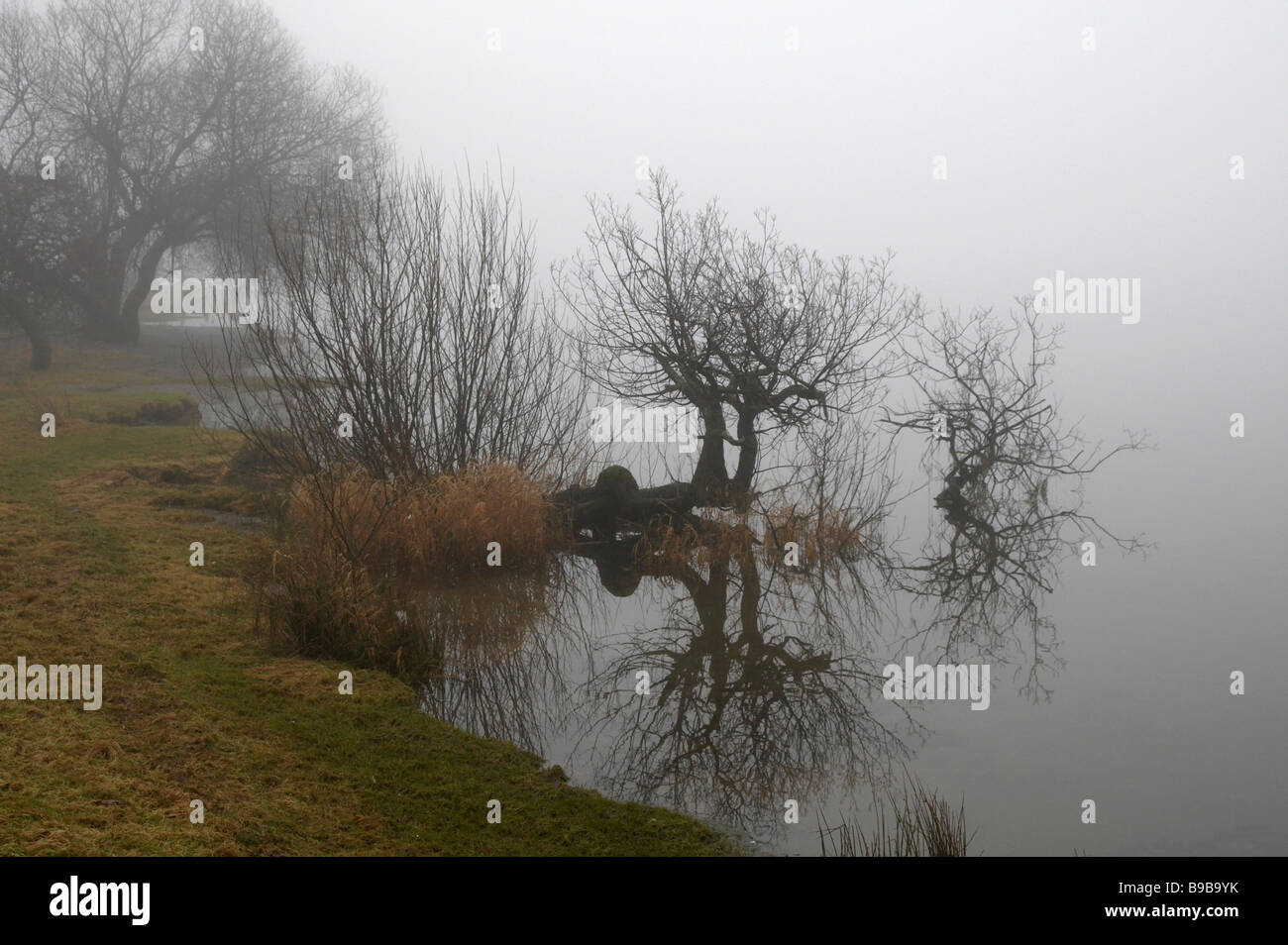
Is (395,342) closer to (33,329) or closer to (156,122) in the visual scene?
(33,329)

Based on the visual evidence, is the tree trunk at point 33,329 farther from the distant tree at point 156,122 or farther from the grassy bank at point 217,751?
the grassy bank at point 217,751

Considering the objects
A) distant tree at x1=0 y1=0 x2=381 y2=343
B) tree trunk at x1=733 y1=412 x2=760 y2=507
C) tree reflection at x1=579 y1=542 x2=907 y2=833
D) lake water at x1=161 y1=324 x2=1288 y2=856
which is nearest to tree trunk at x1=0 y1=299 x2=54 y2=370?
distant tree at x1=0 y1=0 x2=381 y2=343

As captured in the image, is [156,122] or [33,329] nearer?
[33,329]

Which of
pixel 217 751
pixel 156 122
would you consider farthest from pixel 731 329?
pixel 156 122

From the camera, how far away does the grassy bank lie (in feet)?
16.6

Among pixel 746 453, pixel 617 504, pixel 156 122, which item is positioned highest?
pixel 156 122

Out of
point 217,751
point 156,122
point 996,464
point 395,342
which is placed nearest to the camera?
point 217,751

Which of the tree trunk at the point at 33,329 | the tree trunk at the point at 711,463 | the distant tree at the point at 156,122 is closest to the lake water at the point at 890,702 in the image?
the tree trunk at the point at 711,463

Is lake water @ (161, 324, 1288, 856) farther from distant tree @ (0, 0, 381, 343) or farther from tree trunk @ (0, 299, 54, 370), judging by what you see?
distant tree @ (0, 0, 381, 343)

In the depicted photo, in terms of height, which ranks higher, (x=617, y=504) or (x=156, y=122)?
(x=156, y=122)

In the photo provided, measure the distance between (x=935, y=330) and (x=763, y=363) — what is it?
3759 mm

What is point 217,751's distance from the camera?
595 centimetres

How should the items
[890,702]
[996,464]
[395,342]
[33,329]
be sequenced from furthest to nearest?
[33,329] < [996,464] < [395,342] < [890,702]
